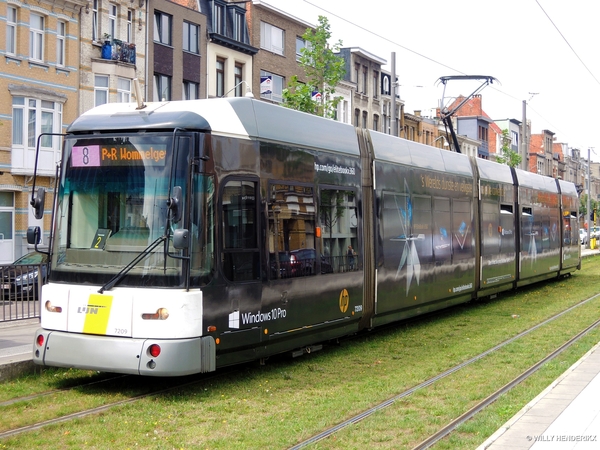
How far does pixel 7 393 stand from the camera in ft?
30.9

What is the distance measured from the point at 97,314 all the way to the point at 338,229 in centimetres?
414

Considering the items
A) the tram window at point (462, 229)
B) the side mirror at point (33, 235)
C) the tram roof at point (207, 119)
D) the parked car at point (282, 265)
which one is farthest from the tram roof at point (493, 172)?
the side mirror at point (33, 235)

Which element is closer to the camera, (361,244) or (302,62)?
(361,244)

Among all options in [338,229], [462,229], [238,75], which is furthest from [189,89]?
[338,229]

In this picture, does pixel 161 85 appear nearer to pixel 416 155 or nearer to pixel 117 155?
pixel 416 155

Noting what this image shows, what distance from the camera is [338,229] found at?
12.1m

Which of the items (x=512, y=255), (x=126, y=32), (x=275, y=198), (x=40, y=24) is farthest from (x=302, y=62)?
(x=275, y=198)

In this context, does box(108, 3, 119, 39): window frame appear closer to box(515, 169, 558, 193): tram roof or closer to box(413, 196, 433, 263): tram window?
box(515, 169, 558, 193): tram roof

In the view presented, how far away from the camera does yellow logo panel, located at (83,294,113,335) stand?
9156 mm

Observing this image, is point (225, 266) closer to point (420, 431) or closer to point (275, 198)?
point (275, 198)

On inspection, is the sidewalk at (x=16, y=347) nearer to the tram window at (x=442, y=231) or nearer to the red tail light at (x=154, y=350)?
the red tail light at (x=154, y=350)

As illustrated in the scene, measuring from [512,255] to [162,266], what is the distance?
14.7 metres

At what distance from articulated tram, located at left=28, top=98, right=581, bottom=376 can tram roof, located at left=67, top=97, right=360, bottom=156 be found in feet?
0.06

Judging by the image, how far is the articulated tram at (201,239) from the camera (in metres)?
9.02
